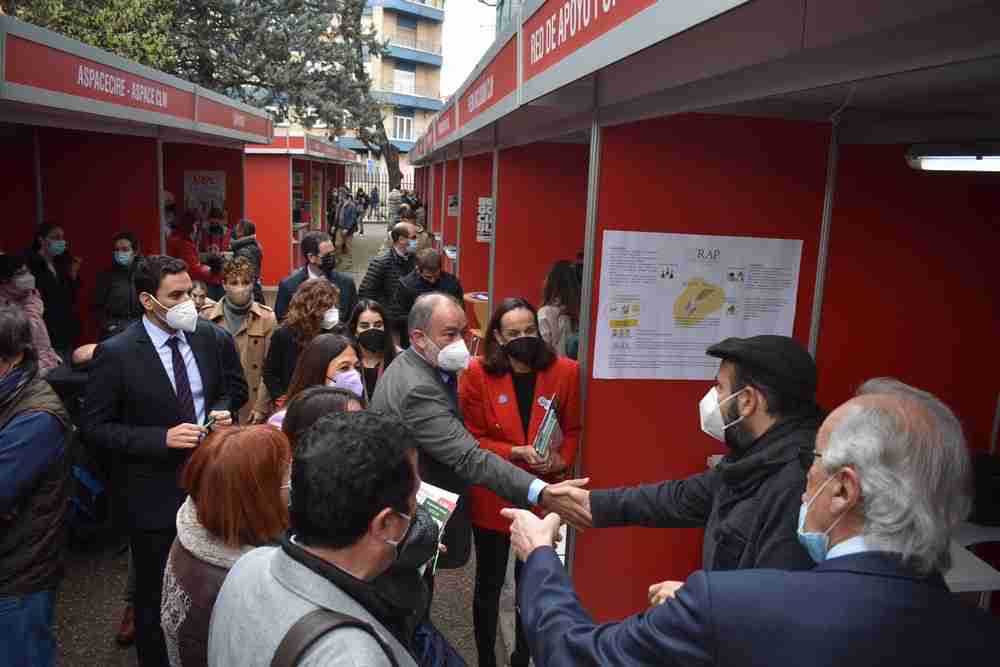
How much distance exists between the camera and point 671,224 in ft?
10.1

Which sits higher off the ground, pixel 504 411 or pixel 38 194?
pixel 38 194

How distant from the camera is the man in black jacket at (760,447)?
1836mm

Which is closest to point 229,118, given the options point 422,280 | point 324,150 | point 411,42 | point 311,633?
point 422,280

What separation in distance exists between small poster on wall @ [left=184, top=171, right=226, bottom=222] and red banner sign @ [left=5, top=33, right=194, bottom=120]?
4.31 metres

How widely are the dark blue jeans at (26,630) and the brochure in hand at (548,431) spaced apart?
1766mm

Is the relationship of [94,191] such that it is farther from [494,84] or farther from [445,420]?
[445,420]

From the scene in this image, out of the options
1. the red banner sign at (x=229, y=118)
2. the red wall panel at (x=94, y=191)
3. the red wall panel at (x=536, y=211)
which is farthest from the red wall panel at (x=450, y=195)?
the red wall panel at (x=94, y=191)

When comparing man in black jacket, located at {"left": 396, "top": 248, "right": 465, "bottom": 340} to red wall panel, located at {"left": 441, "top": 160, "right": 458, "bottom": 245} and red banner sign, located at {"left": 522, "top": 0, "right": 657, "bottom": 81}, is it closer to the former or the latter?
red banner sign, located at {"left": 522, "top": 0, "right": 657, "bottom": 81}

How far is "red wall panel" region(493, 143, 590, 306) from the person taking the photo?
618 centimetres

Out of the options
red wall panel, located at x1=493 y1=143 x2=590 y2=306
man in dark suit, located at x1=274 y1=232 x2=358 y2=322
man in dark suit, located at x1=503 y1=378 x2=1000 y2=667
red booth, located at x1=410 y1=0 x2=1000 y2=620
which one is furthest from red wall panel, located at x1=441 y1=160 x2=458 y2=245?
man in dark suit, located at x1=503 y1=378 x2=1000 y2=667

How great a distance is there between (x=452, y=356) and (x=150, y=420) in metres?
1.19

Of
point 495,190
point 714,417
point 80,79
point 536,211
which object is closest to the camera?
point 714,417

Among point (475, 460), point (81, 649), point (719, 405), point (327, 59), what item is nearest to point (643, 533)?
point (475, 460)

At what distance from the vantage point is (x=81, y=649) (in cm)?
354
